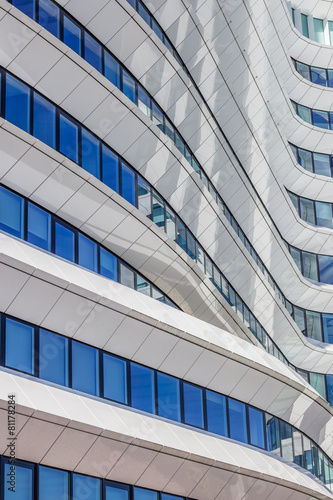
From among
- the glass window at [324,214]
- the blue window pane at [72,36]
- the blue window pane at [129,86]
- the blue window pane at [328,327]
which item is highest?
the glass window at [324,214]

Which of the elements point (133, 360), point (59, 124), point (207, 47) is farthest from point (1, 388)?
point (207, 47)

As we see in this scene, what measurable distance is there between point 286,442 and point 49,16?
18051mm

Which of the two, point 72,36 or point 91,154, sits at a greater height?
point 72,36

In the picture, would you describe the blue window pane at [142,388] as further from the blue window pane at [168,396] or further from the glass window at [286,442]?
the glass window at [286,442]

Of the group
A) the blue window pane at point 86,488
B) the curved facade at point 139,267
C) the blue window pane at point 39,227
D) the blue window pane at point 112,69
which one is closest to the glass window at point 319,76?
the curved facade at point 139,267

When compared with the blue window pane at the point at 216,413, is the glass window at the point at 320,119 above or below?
above

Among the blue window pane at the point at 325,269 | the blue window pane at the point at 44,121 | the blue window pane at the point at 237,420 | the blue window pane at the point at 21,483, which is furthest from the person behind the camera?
the blue window pane at the point at 325,269

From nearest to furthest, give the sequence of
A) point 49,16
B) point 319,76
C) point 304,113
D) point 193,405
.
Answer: point 49,16 → point 193,405 → point 304,113 → point 319,76

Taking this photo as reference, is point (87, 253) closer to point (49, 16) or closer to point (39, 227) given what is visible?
point (39, 227)

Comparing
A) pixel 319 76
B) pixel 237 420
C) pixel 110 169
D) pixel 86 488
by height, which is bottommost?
pixel 86 488

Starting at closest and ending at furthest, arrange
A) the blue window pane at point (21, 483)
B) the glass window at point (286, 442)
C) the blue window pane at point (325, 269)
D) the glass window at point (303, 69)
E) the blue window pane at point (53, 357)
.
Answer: the blue window pane at point (21, 483)
the blue window pane at point (53, 357)
the glass window at point (286, 442)
the blue window pane at point (325, 269)
the glass window at point (303, 69)

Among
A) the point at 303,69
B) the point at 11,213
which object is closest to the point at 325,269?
the point at 303,69

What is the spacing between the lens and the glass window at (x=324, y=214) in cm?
5247

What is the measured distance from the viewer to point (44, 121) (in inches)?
1012
